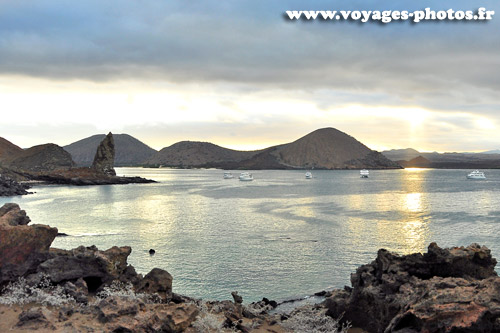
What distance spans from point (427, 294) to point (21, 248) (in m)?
12.2

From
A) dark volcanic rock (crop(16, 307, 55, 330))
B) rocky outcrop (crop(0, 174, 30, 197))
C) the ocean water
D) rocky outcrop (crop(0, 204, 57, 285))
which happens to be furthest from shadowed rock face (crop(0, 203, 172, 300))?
rocky outcrop (crop(0, 174, 30, 197))

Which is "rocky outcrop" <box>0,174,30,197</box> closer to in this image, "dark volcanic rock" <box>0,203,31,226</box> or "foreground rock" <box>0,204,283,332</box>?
"dark volcanic rock" <box>0,203,31,226</box>

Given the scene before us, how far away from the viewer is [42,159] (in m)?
181

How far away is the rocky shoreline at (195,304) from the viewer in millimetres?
8500

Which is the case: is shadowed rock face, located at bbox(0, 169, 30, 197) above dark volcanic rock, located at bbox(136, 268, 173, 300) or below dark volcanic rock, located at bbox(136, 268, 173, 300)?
above

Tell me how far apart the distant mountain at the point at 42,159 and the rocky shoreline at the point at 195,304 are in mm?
180252

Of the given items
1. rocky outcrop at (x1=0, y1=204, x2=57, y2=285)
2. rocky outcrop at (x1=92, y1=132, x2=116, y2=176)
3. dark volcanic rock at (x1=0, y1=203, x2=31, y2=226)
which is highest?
rocky outcrop at (x1=92, y1=132, x2=116, y2=176)

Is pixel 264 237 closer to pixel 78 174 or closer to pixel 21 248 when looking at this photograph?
pixel 21 248

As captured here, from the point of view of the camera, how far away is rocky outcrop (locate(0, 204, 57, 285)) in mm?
12023

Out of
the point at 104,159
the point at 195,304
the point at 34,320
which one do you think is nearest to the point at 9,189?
the point at 104,159

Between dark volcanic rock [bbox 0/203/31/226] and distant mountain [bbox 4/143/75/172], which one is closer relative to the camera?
dark volcanic rock [bbox 0/203/31/226]

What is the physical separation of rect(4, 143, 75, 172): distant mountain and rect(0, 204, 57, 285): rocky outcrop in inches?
7080

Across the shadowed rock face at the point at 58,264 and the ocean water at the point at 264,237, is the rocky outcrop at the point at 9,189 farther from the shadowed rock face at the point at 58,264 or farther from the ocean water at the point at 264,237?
the shadowed rock face at the point at 58,264

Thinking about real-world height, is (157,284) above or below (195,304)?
above
